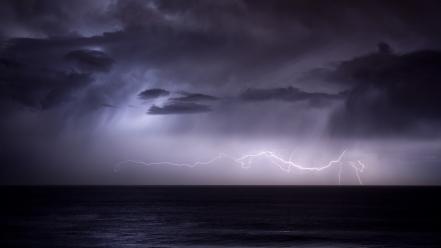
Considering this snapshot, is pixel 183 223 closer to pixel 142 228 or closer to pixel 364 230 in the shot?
pixel 142 228

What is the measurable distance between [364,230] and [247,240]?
20847 millimetres

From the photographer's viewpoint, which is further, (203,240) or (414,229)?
(414,229)

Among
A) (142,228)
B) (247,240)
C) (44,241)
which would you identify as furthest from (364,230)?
(44,241)

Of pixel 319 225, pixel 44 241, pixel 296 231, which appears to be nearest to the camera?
pixel 44 241

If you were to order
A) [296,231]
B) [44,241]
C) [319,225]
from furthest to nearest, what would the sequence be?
[319,225] → [296,231] → [44,241]

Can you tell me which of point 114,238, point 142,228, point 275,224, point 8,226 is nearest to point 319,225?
point 275,224

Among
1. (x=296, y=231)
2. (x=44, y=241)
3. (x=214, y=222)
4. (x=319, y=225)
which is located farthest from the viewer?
(x=214, y=222)

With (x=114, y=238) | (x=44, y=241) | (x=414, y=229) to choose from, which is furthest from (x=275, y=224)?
(x=44, y=241)

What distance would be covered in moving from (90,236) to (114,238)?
Answer: 3.54 meters

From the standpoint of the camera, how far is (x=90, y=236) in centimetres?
5662

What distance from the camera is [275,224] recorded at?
2931 inches

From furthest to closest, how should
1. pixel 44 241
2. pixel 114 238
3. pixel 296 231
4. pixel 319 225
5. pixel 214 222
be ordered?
pixel 214 222, pixel 319 225, pixel 296 231, pixel 114 238, pixel 44 241

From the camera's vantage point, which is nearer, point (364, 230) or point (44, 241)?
point (44, 241)

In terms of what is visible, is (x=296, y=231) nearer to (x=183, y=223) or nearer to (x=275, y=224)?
(x=275, y=224)
